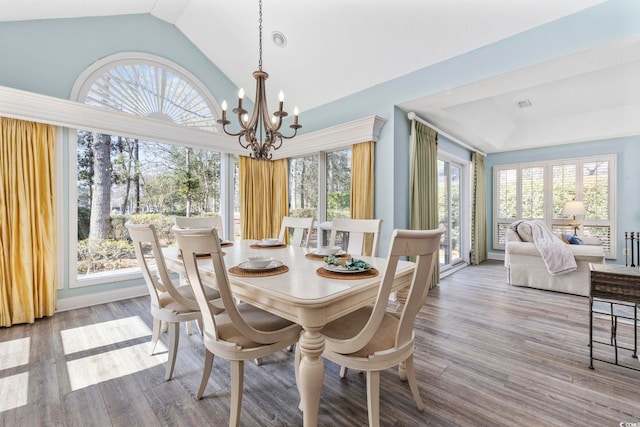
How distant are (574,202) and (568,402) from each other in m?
4.84

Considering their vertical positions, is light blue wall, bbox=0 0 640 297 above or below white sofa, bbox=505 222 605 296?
above

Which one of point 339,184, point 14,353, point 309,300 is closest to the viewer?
point 309,300

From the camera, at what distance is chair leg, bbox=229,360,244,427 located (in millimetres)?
1352

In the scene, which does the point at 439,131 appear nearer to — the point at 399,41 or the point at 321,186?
the point at 399,41

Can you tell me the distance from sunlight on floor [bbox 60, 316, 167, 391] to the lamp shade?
652 cm

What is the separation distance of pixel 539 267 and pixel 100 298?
5728mm

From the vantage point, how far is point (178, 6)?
3438mm

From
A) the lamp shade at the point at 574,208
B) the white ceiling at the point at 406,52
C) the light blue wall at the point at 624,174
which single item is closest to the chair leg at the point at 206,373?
the white ceiling at the point at 406,52

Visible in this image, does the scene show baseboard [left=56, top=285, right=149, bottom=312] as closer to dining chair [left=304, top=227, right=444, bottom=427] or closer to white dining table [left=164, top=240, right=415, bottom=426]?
white dining table [left=164, top=240, right=415, bottom=426]

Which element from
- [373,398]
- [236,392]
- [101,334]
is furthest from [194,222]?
[373,398]

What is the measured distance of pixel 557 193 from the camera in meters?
5.51

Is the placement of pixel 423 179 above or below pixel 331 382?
above

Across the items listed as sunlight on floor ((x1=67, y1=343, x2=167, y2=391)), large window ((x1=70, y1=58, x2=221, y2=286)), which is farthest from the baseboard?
sunlight on floor ((x1=67, y1=343, x2=167, y2=391))

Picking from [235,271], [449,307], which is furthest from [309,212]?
[235,271]
